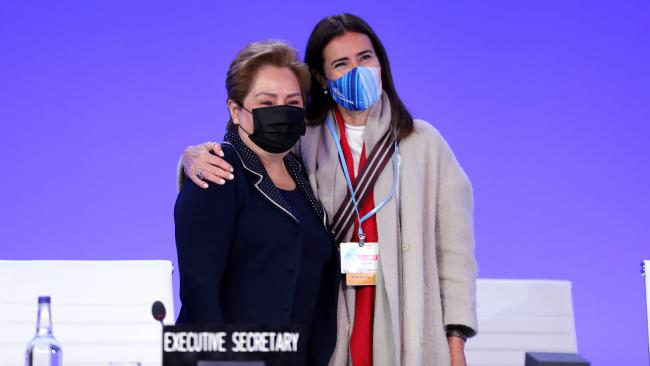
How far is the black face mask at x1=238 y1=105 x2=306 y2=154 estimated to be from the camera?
84.3 inches

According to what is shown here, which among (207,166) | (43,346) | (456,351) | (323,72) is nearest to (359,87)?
(323,72)

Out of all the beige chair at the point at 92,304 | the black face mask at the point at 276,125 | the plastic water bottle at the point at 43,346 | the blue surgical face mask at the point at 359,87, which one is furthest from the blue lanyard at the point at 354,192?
the plastic water bottle at the point at 43,346

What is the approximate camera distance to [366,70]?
238cm

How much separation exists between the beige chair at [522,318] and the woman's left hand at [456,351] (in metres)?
0.44

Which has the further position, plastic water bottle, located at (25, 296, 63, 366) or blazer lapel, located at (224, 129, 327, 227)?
blazer lapel, located at (224, 129, 327, 227)

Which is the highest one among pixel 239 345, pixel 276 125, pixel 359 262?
pixel 276 125

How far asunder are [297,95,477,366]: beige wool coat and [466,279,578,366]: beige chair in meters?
0.44

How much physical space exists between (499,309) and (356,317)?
0.68m

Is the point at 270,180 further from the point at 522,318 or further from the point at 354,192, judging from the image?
the point at 522,318

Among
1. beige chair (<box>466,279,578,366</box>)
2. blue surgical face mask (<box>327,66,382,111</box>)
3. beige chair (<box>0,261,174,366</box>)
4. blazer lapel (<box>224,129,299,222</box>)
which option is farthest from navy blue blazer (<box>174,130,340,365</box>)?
beige chair (<box>466,279,578,366</box>)

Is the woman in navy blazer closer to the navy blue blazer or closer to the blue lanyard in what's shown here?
the navy blue blazer

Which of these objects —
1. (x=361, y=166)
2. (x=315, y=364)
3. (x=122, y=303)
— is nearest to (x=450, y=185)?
(x=361, y=166)

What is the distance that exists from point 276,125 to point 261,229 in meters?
0.26

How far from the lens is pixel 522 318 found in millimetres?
2807
